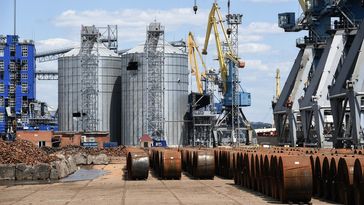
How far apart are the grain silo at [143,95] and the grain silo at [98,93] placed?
330cm

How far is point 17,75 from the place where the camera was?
127500 millimetres

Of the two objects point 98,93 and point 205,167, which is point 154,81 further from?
point 205,167

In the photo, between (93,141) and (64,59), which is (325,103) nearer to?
(93,141)

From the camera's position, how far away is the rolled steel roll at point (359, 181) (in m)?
19.4

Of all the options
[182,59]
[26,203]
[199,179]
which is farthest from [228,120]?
[26,203]

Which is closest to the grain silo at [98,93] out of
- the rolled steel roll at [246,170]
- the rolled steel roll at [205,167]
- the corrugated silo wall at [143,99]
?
the corrugated silo wall at [143,99]

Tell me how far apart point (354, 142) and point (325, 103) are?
15.9 m

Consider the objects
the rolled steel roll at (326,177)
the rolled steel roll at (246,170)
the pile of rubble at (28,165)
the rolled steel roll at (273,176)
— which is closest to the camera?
the rolled steel roll at (326,177)

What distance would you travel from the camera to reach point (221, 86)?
125000 millimetres


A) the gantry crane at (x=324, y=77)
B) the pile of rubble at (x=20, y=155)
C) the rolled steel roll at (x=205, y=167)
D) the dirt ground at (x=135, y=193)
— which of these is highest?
the gantry crane at (x=324, y=77)

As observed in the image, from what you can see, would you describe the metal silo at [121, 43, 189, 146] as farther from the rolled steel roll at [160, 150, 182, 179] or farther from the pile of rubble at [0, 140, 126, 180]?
the rolled steel roll at [160, 150, 182, 179]

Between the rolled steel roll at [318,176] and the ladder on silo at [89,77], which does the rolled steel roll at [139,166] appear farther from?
the ladder on silo at [89,77]

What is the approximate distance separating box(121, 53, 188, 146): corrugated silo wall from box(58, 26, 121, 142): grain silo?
11.4ft

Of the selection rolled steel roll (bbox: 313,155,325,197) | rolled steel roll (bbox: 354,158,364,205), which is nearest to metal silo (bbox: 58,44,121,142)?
rolled steel roll (bbox: 313,155,325,197)
